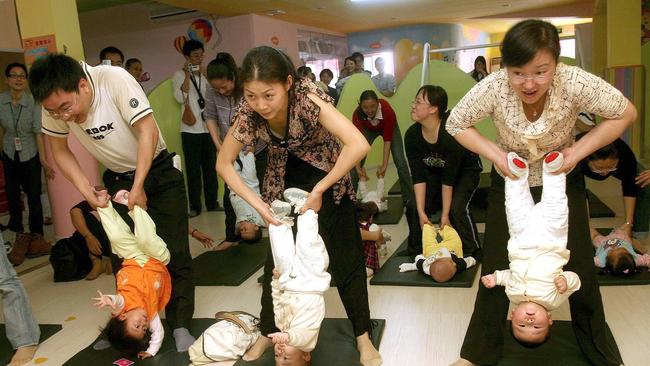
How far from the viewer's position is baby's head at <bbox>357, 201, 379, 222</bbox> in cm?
350

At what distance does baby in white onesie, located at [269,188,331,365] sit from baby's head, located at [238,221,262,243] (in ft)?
6.55

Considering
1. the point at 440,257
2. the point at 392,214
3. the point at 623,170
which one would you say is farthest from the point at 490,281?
the point at 392,214

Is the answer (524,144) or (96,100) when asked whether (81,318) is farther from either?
(524,144)

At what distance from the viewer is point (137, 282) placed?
2.25m

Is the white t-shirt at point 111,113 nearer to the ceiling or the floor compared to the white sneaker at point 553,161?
nearer to the ceiling

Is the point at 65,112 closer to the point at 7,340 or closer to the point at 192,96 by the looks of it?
the point at 7,340

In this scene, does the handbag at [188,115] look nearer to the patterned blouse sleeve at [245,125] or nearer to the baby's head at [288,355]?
the patterned blouse sleeve at [245,125]

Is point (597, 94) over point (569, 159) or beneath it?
over

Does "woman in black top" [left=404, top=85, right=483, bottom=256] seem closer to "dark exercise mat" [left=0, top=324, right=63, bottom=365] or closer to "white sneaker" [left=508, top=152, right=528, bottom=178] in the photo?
"white sneaker" [left=508, top=152, right=528, bottom=178]

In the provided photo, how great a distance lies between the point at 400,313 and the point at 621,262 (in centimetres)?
123

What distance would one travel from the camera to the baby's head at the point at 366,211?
3.50 m

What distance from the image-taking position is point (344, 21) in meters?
10.4

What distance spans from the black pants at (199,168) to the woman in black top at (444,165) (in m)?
2.46

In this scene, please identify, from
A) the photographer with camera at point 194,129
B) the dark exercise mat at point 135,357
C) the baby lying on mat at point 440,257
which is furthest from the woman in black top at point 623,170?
A: the photographer with camera at point 194,129
